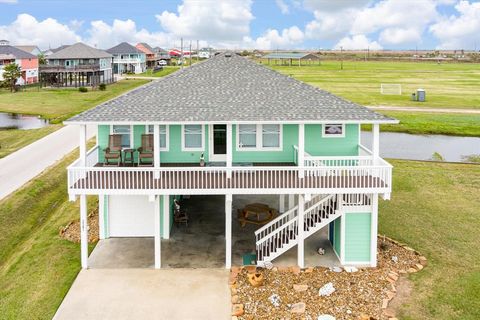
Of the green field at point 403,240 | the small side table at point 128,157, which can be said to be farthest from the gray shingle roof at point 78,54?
the small side table at point 128,157

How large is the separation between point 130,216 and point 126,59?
4155 inches

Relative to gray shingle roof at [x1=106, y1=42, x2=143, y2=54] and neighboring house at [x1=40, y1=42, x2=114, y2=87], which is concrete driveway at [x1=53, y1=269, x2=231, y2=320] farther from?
gray shingle roof at [x1=106, y1=42, x2=143, y2=54]

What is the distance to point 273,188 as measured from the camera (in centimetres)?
1622

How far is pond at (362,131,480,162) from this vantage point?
36706 mm

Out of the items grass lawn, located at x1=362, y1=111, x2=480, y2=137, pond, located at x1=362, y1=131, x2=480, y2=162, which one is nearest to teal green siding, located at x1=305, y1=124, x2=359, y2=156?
pond, located at x1=362, y1=131, x2=480, y2=162

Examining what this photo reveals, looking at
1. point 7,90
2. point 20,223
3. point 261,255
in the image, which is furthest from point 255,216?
point 7,90

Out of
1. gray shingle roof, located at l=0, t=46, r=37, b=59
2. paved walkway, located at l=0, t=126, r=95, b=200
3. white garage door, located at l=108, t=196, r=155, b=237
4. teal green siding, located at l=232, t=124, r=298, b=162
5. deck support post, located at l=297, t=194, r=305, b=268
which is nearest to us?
deck support post, located at l=297, t=194, r=305, b=268

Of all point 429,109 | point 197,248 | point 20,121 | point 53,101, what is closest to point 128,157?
point 197,248

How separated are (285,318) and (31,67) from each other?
95515 mm

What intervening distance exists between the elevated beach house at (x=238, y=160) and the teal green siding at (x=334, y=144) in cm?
4

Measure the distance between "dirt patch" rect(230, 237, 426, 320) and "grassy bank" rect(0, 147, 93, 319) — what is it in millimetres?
5832

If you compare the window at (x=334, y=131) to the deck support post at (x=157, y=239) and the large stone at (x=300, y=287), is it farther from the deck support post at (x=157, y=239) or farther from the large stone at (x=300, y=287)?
the deck support post at (x=157, y=239)

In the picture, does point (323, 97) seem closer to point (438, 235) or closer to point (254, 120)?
point (254, 120)

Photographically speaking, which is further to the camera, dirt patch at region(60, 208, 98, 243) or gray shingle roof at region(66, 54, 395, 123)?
dirt patch at region(60, 208, 98, 243)
